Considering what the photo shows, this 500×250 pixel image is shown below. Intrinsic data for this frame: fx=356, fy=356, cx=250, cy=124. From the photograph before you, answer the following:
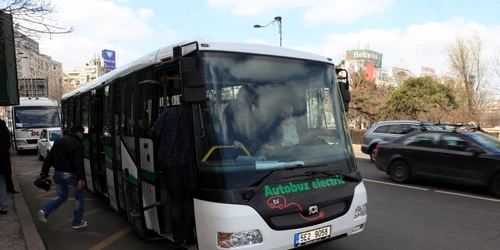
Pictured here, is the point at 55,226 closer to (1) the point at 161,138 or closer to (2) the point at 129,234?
(2) the point at 129,234

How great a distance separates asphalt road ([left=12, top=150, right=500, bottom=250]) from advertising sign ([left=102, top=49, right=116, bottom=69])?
5768 cm

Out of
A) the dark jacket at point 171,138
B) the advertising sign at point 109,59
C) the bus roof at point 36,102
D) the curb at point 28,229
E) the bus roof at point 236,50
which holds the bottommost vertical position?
the curb at point 28,229

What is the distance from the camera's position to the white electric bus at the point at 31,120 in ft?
64.7

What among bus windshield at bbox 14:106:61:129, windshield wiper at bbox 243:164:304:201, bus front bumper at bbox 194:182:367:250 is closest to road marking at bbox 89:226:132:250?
bus front bumper at bbox 194:182:367:250

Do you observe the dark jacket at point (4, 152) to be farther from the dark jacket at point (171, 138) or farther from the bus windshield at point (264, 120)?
the bus windshield at point (264, 120)

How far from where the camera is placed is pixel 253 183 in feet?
11.6

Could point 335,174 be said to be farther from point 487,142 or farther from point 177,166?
point 487,142

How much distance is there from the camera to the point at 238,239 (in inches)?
131

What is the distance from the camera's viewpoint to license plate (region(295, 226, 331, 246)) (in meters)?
3.60

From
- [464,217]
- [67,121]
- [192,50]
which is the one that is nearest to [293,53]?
[192,50]

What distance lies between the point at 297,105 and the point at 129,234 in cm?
355

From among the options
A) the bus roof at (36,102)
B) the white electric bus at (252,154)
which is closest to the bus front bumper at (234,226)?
the white electric bus at (252,154)

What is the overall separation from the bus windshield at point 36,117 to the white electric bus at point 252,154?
59.3 feet

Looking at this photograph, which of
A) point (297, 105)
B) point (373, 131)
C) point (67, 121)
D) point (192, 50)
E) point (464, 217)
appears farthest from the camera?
point (373, 131)
